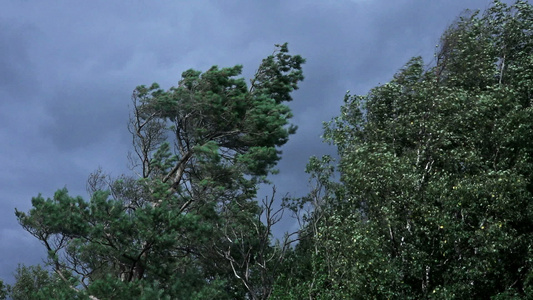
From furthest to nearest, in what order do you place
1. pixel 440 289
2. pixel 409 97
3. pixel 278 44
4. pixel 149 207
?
1. pixel 278 44
2. pixel 409 97
3. pixel 149 207
4. pixel 440 289

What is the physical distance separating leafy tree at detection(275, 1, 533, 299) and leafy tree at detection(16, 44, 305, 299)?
2.98 meters

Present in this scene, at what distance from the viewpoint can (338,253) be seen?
22.5 m

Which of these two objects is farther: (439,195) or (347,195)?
(347,195)

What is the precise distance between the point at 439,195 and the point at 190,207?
10188 millimetres

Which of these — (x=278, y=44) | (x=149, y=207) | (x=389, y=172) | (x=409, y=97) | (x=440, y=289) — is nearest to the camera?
(x=440, y=289)

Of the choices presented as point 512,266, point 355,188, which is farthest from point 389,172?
point 512,266

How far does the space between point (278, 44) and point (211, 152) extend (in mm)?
8561

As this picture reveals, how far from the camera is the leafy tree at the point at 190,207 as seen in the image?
23.0 m

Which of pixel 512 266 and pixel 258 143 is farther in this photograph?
pixel 258 143

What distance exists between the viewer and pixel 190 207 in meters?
26.3

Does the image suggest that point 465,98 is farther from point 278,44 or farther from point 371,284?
point 278,44

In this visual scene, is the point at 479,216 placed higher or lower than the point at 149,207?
lower

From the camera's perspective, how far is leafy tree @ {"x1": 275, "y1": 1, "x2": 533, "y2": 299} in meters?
20.0

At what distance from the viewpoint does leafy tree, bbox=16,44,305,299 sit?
2303cm
